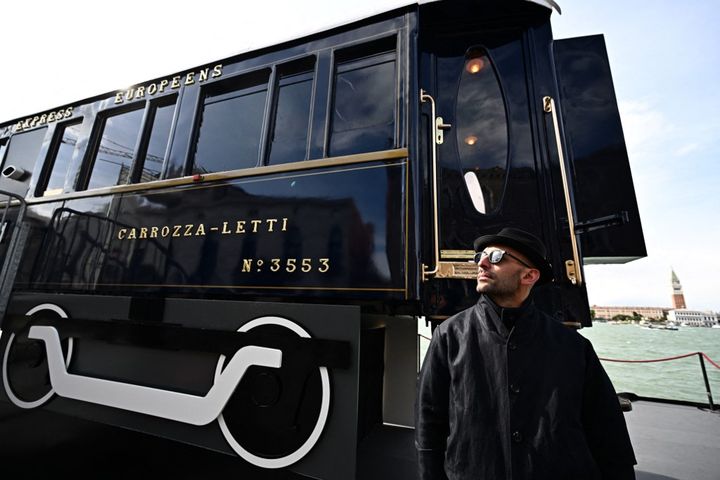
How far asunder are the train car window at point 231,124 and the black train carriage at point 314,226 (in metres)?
0.01

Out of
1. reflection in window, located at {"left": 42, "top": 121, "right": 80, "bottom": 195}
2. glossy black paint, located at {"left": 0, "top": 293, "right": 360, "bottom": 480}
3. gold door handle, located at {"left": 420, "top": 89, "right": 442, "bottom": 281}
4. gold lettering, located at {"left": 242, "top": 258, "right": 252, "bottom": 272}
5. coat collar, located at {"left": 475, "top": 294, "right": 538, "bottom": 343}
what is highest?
reflection in window, located at {"left": 42, "top": 121, "right": 80, "bottom": 195}

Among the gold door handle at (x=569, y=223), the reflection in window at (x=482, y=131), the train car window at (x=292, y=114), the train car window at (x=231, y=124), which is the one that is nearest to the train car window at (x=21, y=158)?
the train car window at (x=231, y=124)

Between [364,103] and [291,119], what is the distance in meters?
0.59

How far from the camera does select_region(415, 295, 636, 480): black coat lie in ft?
3.20

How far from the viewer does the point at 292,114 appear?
2326mm

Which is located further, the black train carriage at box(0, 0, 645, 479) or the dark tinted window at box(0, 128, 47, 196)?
the dark tinted window at box(0, 128, 47, 196)

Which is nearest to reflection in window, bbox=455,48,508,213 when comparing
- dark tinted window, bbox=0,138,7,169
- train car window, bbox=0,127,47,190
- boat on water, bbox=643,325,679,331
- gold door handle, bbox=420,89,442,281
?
gold door handle, bbox=420,89,442,281

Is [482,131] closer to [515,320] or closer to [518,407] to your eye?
[515,320]

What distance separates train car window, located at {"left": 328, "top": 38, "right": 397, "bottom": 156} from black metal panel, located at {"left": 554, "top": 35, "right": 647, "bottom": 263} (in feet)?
4.08

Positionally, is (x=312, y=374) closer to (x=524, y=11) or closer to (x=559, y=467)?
(x=559, y=467)

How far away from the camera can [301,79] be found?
7.80 feet

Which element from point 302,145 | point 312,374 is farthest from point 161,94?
point 312,374

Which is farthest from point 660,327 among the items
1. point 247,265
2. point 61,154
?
point 61,154

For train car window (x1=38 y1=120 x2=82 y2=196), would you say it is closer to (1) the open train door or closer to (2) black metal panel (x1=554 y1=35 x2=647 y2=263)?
(1) the open train door
